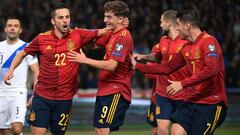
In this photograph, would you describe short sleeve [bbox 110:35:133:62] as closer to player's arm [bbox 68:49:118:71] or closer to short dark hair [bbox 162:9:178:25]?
player's arm [bbox 68:49:118:71]

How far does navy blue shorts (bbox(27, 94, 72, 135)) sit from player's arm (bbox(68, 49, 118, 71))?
2.78ft

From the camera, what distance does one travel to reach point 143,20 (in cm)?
2756

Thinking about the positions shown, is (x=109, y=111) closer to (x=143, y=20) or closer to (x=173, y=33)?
(x=173, y=33)

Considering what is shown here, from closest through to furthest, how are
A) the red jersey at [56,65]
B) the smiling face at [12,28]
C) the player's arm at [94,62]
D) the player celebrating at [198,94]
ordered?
the player celebrating at [198,94] < the player's arm at [94,62] < the red jersey at [56,65] < the smiling face at [12,28]

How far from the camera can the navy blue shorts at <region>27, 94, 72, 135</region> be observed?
33.6ft

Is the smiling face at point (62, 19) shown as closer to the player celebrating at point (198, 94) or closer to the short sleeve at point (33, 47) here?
the short sleeve at point (33, 47)

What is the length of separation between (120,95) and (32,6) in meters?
17.8

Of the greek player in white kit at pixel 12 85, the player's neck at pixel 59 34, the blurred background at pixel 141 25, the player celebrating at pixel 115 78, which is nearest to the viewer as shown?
the player celebrating at pixel 115 78

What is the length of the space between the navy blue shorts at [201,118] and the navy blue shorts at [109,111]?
3.06 feet

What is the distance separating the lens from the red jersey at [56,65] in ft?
33.7

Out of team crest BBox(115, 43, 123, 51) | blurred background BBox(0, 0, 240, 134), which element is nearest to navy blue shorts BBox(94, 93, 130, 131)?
team crest BBox(115, 43, 123, 51)

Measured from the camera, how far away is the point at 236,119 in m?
18.8

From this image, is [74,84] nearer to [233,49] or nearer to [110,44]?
[110,44]

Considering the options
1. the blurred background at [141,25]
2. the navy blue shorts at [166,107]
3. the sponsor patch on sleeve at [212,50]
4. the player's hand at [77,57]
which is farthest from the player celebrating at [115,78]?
the blurred background at [141,25]
